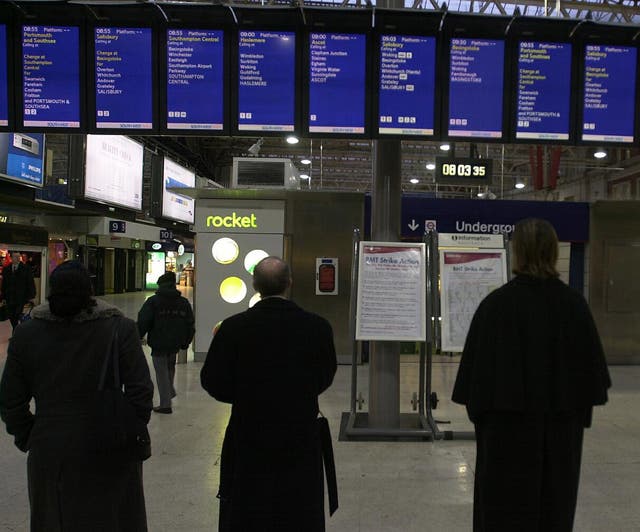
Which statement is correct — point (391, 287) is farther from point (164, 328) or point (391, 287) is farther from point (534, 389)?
point (534, 389)

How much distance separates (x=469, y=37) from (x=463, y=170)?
4370mm

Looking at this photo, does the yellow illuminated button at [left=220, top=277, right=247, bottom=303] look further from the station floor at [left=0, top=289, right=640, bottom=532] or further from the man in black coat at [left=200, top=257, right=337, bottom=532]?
the man in black coat at [left=200, top=257, right=337, bottom=532]

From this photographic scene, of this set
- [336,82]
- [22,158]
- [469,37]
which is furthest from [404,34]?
[22,158]

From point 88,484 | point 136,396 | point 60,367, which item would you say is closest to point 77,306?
point 60,367

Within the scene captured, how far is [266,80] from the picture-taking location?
4875 millimetres

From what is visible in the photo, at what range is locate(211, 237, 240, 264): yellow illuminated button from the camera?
29.7 ft

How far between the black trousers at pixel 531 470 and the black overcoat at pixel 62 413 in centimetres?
155

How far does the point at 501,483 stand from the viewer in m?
2.21

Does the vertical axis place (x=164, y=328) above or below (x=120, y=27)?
below

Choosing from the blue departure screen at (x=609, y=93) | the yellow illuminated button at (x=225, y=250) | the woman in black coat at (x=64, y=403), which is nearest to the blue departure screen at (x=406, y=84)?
the blue departure screen at (x=609, y=93)

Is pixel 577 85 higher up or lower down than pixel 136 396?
higher up

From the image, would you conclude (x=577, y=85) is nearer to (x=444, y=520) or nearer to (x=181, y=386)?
(x=444, y=520)

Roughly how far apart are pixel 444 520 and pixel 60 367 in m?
2.60

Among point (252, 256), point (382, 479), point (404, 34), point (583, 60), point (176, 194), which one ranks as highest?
point (404, 34)
